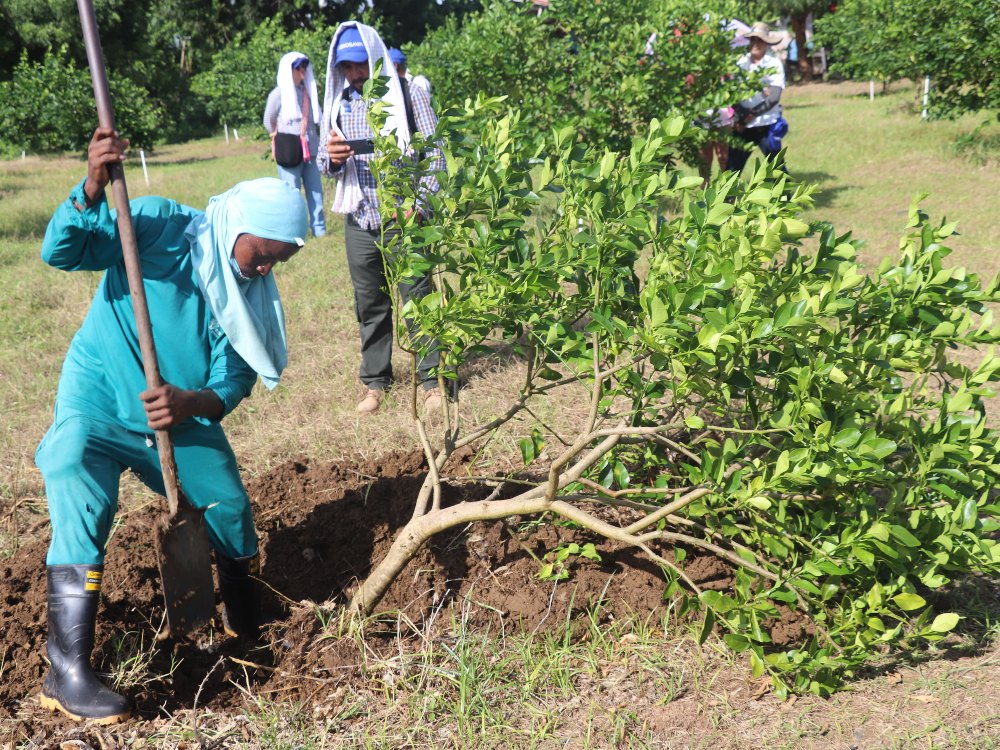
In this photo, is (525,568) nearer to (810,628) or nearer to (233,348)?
(810,628)

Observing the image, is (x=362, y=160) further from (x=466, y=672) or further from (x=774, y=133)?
(x=774, y=133)

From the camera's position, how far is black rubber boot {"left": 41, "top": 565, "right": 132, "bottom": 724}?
275cm

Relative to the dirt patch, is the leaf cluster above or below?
above

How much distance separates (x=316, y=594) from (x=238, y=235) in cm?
148

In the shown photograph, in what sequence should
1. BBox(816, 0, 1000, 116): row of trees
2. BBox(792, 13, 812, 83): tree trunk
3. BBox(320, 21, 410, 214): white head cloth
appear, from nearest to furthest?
BBox(320, 21, 410, 214): white head cloth
BBox(816, 0, 1000, 116): row of trees
BBox(792, 13, 812, 83): tree trunk

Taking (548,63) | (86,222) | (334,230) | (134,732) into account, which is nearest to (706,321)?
(86,222)

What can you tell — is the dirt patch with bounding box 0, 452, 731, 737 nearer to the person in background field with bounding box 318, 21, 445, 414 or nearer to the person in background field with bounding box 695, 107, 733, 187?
the person in background field with bounding box 318, 21, 445, 414

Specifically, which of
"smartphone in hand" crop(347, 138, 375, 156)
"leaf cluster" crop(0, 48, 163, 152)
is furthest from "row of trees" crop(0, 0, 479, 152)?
"smartphone in hand" crop(347, 138, 375, 156)

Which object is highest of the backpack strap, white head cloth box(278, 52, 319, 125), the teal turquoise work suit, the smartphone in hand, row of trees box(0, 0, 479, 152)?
row of trees box(0, 0, 479, 152)

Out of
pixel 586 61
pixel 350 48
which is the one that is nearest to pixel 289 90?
pixel 586 61

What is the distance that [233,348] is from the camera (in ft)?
10.2

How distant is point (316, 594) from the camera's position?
361 centimetres

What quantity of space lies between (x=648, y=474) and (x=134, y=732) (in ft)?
7.13

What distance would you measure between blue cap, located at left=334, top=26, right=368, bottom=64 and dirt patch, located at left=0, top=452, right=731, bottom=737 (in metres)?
2.52
